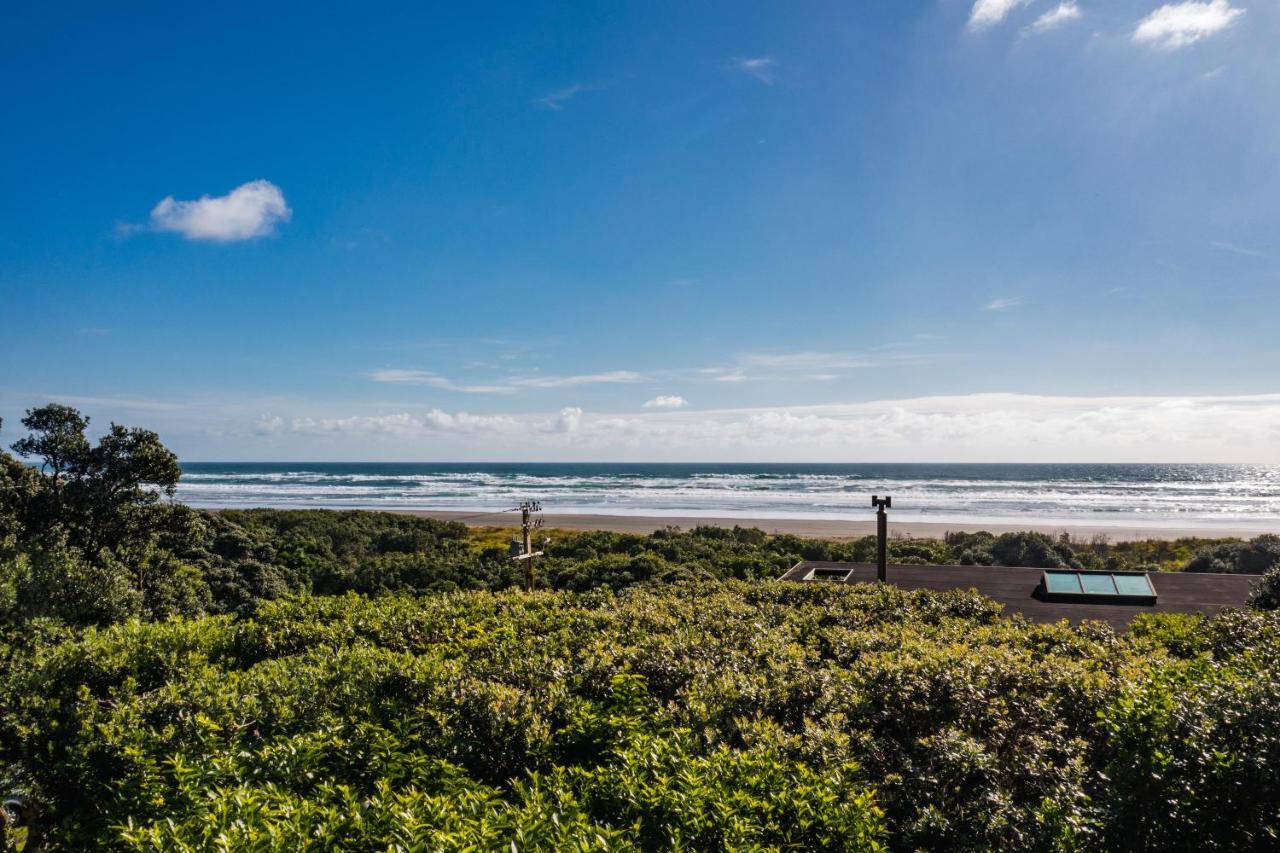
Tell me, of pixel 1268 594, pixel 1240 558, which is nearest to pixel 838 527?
pixel 1240 558

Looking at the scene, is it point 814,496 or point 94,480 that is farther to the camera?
point 814,496

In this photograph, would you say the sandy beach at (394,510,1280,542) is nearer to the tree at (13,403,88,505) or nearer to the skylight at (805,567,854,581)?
the skylight at (805,567,854,581)

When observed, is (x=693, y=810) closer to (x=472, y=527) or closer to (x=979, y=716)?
(x=979, y=716)

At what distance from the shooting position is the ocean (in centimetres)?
4891

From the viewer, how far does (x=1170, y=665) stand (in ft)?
15.6

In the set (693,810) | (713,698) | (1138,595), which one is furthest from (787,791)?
(1138,595)

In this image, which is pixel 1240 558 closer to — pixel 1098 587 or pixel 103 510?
pixel 1098 587

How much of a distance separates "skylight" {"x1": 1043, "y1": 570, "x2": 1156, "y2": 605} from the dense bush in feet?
23.5

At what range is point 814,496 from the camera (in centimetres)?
6294

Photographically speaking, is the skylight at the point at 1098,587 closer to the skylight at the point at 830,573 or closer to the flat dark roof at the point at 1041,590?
the flat dark roof at the point at 1041,590

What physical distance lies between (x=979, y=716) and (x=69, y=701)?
7032 millimetres

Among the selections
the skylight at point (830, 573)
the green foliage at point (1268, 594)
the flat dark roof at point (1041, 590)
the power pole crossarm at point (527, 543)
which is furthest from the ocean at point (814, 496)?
the green foliage at point (1268, 594)

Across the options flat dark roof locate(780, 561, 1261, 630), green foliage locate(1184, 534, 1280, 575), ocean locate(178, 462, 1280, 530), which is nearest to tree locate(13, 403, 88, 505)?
flat dark roof locate(780, 561, 1261, 630)

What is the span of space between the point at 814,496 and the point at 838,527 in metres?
19.7
